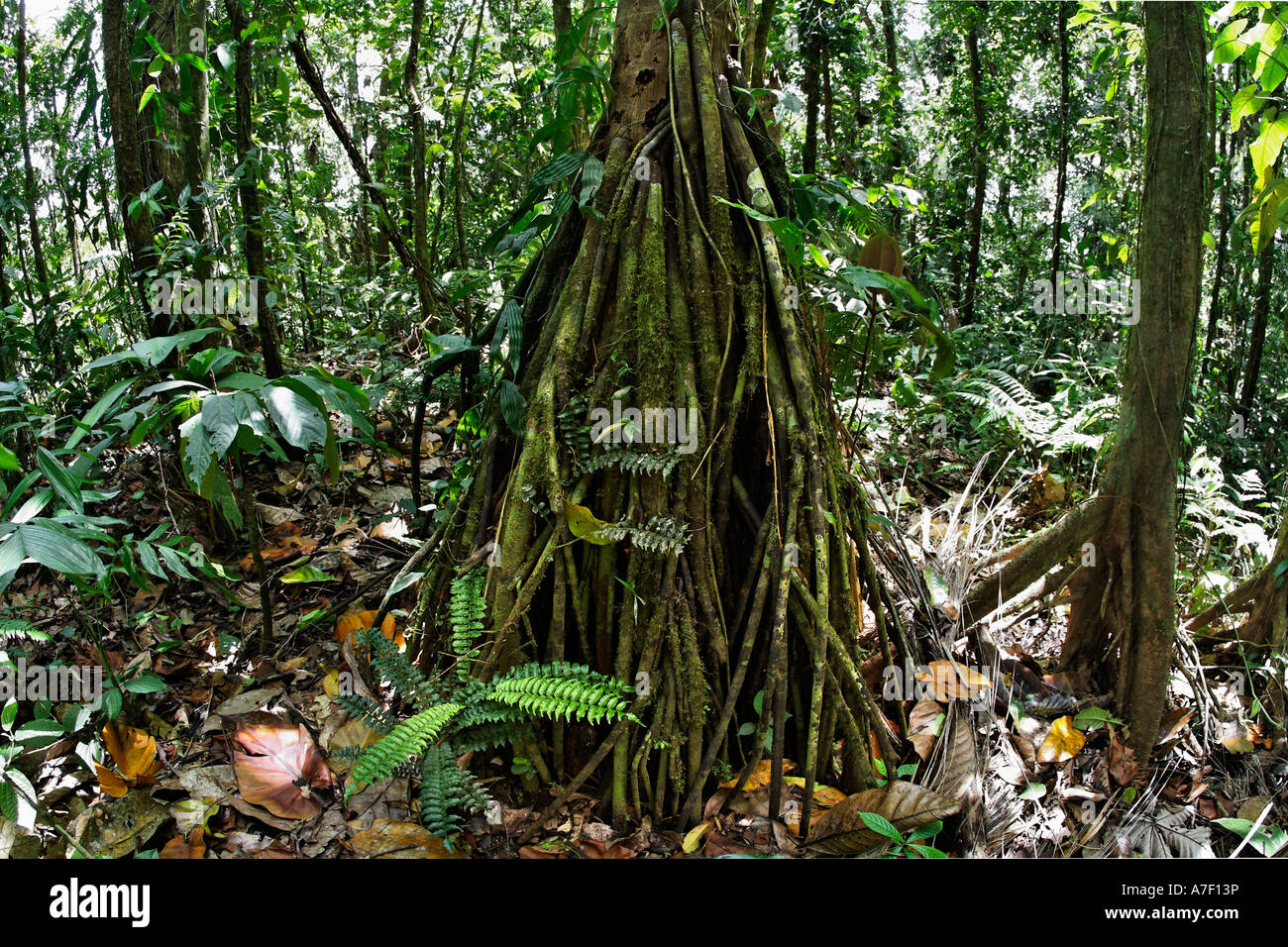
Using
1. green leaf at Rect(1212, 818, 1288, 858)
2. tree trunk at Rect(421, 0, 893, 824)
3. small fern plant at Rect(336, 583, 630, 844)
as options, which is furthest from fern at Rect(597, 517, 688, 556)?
green leaf at Rect(1212, 818, 1288, 858)

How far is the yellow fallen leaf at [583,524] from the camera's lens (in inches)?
98.2

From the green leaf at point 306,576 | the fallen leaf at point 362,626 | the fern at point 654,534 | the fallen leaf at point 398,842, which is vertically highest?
the fern at point 654,534

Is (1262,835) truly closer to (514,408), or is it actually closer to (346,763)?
(514,408)

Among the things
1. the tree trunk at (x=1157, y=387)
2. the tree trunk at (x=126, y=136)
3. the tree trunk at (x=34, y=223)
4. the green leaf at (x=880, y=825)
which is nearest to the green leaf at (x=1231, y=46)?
the tree trunk at (x=1157, y=387)

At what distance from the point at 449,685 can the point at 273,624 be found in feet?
3.71

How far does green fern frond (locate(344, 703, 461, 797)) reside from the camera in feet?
6.93

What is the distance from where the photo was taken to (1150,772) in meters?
2.84

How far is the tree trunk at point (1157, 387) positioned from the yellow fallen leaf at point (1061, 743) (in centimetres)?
20

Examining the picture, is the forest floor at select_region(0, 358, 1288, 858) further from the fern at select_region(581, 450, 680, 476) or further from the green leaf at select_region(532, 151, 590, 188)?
the green leaf at select_region(532, 151, 590, 188)

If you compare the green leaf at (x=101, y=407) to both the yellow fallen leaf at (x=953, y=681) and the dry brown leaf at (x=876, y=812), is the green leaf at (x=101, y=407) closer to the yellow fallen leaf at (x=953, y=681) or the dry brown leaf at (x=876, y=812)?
the dry brown leaf at (x=876, y=812)

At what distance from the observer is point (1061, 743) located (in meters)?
2.84

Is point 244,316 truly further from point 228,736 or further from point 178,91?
point 228,736

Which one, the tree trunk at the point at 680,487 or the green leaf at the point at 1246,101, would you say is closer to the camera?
the tree trunk at the point at 680,487
